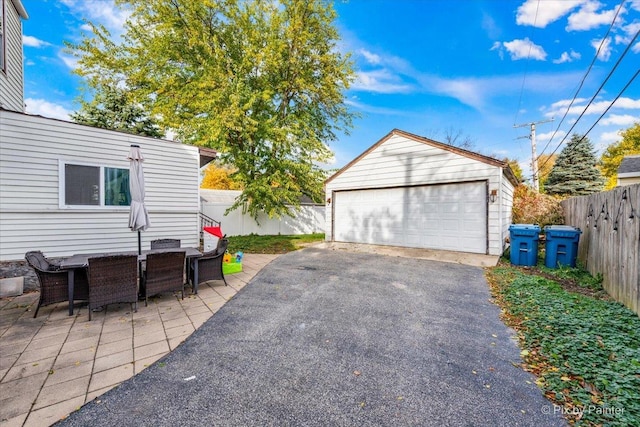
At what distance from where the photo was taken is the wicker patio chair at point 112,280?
3.74 metres

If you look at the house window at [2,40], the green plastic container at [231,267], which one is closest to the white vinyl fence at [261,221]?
the house window at [2,40]

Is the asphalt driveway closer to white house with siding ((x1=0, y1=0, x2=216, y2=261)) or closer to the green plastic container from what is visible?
the green plastic container

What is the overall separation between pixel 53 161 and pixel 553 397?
880 centimetres

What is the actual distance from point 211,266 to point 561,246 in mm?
8525

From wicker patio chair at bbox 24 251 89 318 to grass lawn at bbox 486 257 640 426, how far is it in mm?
5990

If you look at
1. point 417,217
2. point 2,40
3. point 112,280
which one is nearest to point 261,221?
point 417,217

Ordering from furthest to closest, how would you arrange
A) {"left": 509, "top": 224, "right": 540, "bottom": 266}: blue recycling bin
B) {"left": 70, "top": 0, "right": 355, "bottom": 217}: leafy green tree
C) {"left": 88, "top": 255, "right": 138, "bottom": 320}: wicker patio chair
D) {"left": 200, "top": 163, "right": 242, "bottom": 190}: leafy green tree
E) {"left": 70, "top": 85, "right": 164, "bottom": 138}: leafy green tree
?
{"left": 200, "top": 163, "right": 242, "bottom": 190}: leafy green tree
{"left": 70, "top": 85, "right": 164, "bottom": 138}: leafy green tree
{"left": 70, "top": 0, "right": 355, "bottom": 217}: leafy green tree
{"left": 509, "top": 224, "right": 540, "bottom": 266}: blue recycling bin
{"left": 88, "top": 255, "right": 138, "bottom": 320}: wicker patio chair

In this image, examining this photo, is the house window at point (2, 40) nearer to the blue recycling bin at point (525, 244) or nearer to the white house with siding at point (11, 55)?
the white house with siding at point (11, 55)

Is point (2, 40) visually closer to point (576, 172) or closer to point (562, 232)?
point (562, 232)

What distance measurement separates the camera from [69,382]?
2400 mm

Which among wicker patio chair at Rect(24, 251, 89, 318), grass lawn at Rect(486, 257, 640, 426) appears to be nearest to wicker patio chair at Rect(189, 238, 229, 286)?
wicker patio chair at Rect(24, 251, 89, 318)

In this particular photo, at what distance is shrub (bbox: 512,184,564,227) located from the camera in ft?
33.1

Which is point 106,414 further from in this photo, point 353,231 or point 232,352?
point 353,231

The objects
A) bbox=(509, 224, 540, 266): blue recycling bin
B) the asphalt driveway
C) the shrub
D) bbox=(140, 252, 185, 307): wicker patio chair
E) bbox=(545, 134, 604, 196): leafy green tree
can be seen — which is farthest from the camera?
bbox=(545, 134, 604, 196): leafy green tree
